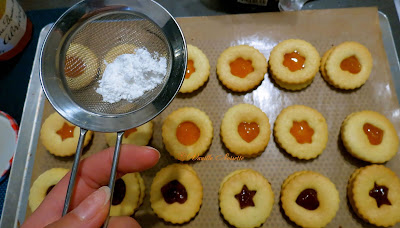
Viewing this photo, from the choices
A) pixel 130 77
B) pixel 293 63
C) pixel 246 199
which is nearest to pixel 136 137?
pixel 130 77

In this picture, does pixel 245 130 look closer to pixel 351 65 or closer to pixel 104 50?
pixel 351 65

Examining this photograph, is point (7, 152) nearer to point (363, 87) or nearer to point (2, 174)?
point (2, 174)

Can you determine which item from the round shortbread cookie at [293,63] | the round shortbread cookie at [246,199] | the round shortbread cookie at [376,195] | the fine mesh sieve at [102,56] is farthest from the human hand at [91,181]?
the round shortbread cookie at [376,195]

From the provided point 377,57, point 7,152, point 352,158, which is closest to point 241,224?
point 352,158

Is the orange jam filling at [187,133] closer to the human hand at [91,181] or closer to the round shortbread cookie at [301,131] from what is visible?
the human hand at [91,181]

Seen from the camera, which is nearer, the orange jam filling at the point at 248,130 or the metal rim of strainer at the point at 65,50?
the metal rim of strainer at the point at 65,50

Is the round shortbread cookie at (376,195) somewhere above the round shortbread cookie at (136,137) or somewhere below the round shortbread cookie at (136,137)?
below
